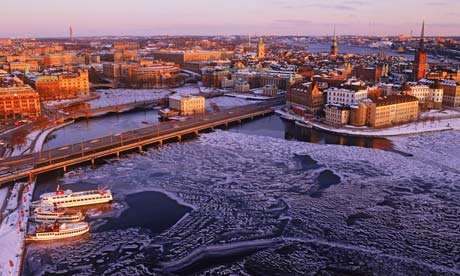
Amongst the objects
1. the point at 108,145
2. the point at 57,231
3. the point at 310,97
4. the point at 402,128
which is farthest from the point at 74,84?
the point at 57,231

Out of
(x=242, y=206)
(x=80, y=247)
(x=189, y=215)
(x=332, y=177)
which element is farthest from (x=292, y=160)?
(x=80, y=247)

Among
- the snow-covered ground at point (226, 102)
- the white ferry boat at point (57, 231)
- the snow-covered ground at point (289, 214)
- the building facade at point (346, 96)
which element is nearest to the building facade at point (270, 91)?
the snow-covered ground at point (226, 102)

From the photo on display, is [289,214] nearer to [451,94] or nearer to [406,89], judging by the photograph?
[406,89]

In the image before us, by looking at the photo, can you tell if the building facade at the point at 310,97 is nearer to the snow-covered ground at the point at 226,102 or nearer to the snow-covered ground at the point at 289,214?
the snow-covered ground at the point at 226,102

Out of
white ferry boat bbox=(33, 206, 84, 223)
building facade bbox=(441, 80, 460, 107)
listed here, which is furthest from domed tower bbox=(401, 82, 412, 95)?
white ferry boat bbox=(33, 206, 84, 223)

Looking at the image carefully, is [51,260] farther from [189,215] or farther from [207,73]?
[207,73]

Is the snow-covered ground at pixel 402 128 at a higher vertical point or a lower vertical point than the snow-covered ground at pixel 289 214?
higher

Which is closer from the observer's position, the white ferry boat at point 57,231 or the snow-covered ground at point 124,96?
the white ferry boat at point 57,231
